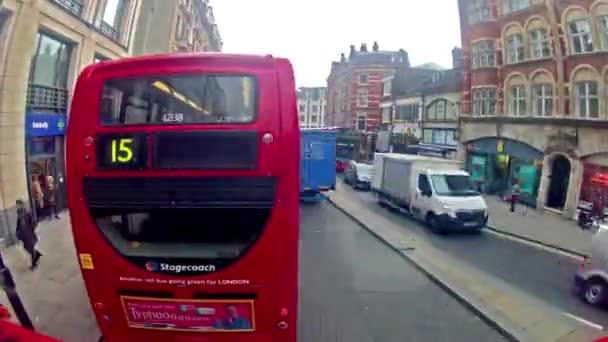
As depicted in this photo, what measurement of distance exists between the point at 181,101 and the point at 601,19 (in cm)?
1942

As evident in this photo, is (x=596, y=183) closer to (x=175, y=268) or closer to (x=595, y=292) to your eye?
(x=595, y=292)

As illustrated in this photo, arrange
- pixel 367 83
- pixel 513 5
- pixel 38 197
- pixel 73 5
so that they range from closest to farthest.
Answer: pixel 38 197
pixel 73 5
pixel 513 5
pixel 367 83

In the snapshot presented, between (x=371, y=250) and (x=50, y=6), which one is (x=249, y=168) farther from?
(x=50, y=6)

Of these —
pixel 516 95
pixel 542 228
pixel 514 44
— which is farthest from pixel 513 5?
pixel 542 228

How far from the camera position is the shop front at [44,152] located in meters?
11.6

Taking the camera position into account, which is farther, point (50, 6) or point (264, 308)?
point (50, 6)

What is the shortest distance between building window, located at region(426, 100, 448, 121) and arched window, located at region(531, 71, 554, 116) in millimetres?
9895

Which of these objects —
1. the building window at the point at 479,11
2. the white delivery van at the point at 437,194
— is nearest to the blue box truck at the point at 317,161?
the white delivery van at the point at 437,194

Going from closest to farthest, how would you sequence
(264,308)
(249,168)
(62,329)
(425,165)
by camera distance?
(249,168), (264,308), (62,329), (425,165)

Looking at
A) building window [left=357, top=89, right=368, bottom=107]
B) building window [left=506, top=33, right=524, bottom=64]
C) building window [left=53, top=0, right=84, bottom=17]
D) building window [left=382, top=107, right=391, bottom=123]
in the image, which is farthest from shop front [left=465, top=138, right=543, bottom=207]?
building window [left=357, top=89, right=368, bottom=107]

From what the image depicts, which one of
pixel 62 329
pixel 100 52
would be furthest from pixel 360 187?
pixel 62 329

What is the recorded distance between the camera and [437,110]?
32750 millimetres

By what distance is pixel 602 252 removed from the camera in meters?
7.79

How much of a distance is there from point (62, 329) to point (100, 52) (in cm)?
1316
